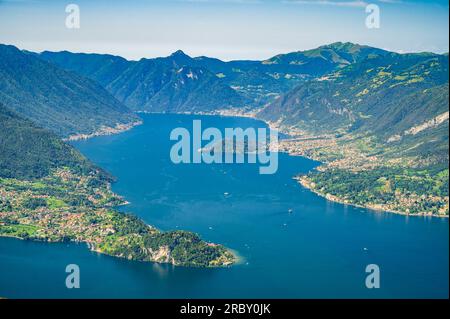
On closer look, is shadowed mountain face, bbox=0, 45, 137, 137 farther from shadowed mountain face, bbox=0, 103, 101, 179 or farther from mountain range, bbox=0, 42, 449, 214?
shadowed mountain face, bbox=0, 103, 101, 179

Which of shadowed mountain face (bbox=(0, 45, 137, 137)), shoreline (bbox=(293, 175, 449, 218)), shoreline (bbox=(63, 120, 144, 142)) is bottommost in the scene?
shoreline (bbox=(293, 175, 449, 218))

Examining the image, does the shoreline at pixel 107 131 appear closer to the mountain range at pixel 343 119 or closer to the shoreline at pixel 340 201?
the mountain range at pixel 343 119

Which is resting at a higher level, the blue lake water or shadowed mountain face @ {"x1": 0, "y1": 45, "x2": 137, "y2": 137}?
shadowed mountain face @ {"x1": 0, "y1": 45, "x2": 137, "y2": 137}

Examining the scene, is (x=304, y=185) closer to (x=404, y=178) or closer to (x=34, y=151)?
(x=404, y=178)

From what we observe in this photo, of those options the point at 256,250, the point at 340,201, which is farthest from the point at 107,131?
the point at 256,250

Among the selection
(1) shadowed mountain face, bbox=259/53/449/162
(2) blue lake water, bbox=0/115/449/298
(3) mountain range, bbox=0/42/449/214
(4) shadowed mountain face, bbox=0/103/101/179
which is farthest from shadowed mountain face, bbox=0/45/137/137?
(2) blue lake water, bbox=0/115/449/298

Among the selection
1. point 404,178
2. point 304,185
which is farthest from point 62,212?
point 404,178
